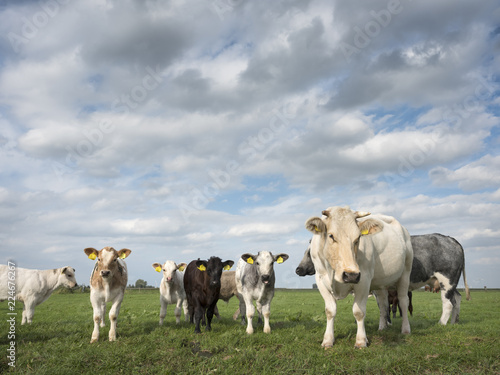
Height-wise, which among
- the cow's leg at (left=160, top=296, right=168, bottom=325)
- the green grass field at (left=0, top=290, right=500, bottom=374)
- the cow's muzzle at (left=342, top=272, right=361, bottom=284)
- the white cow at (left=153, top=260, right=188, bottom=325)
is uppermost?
the cow's muzzle at (left=342, top=272, right=361, bottom=284)

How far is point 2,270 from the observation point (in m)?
14.1

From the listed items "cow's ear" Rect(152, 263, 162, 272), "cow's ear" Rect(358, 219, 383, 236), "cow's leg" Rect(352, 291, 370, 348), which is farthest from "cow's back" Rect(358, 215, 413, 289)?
"cow's ear" Rect(152, 263, 162, 272)

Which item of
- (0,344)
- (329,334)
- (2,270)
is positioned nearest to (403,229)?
(329,334)

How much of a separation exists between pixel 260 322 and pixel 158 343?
14.5 ft

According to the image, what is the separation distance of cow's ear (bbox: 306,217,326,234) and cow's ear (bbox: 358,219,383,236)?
0.85 meters

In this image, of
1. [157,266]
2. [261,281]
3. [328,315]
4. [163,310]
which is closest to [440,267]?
[328,315]

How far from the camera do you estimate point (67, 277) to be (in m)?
15.5

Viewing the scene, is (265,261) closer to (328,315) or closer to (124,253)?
(328,315)

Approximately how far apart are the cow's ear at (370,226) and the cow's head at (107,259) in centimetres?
623

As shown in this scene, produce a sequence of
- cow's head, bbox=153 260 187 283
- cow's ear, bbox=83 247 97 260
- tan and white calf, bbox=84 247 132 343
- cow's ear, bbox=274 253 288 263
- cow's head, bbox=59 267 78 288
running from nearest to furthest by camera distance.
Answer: tan and white calf, bbox=84 247 132 343 → cow's ear, bbox=83 247 97 260 → cow's ear, bbox=274 253 288 263 → cow's head, bbox=153 260 187 283 → cow's head, bbox=59 267 78 288

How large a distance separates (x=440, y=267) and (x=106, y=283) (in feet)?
32.1

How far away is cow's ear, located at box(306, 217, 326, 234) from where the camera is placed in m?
7.71

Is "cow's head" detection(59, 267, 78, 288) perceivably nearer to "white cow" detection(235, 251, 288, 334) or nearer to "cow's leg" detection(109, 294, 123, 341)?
"cow's leg" detection(109, 294, 123, 341)

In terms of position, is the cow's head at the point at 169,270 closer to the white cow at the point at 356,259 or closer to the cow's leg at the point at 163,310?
the cow's leg at the point at 163,310
